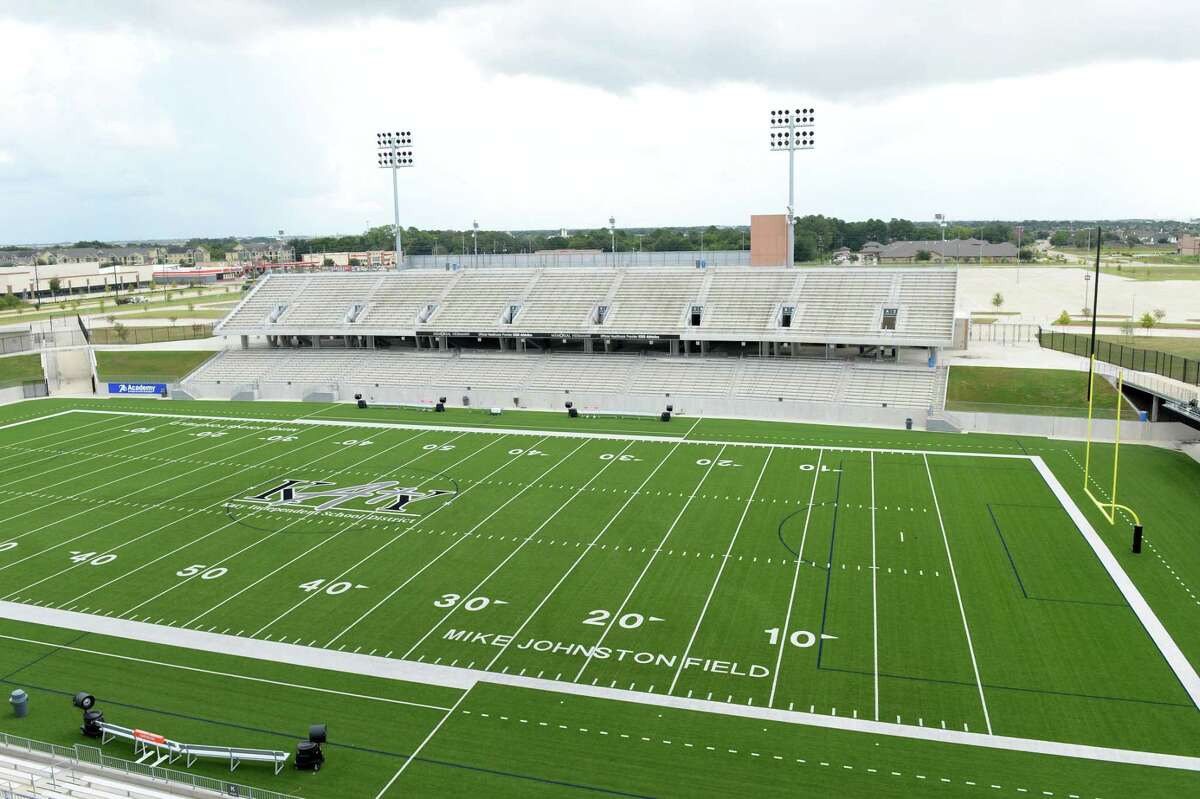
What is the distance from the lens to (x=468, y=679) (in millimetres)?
16078

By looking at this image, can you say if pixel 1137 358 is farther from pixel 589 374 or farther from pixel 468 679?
pixel 468 679

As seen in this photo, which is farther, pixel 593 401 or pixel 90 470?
pixel 593 401

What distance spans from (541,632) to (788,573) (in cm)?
617

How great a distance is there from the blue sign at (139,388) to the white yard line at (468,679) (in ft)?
93.8

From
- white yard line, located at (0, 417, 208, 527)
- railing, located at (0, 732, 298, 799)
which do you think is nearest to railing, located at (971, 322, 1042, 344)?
white yard line, located at (0, 417, 208, 527)

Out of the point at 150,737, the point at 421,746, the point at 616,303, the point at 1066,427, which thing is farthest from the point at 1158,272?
the point at 150,737

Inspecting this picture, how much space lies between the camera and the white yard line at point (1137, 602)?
15.8m

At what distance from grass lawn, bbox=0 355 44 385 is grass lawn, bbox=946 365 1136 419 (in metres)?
47.4

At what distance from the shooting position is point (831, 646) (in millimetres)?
17062

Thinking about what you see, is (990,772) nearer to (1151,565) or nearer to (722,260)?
(1151,565)

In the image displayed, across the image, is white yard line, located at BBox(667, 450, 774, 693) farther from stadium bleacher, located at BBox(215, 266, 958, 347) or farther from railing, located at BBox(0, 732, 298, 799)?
stadium bleacher, located at BBox(215, 266, 958, 347)

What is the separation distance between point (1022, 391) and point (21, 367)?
52190mm

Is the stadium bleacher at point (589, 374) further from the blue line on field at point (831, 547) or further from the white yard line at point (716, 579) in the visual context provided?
the white yard line at point (716, 579)

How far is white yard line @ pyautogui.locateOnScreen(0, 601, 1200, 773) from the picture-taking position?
44.6ft
